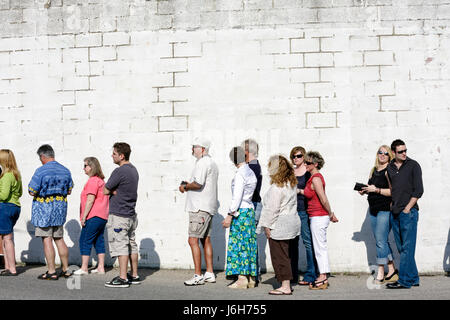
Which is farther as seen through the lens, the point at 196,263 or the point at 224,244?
the point at 224,244

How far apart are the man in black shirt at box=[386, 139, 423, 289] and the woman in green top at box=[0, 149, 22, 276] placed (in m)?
4.93

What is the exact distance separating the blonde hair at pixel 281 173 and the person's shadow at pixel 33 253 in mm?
4186

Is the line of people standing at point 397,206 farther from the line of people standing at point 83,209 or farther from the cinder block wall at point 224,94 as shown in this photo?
the line of people standing at point 83,209

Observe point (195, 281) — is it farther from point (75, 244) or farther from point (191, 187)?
point (75, 244)

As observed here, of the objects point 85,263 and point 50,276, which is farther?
point 85,263

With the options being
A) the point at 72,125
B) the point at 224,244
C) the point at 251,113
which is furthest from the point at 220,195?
the point at 72,125

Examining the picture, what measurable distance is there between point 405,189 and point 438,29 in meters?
2.82

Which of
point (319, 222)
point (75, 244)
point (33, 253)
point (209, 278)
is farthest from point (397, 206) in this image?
point (33, 253)

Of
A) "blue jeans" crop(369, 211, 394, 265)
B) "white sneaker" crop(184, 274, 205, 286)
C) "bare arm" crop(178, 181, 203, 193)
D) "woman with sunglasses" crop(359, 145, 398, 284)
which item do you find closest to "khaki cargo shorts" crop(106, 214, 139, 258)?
"bare arm" crop(178, 181, 203, 193)

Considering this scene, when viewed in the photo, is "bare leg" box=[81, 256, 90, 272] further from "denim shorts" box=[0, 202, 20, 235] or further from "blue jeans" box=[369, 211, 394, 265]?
"blue jeans" box=[369, 211, 394, 265]

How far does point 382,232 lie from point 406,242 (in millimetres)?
525

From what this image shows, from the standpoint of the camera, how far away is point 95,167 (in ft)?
27.8

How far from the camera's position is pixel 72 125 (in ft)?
30.7

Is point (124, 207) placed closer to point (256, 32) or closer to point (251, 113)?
point (251, 113)
